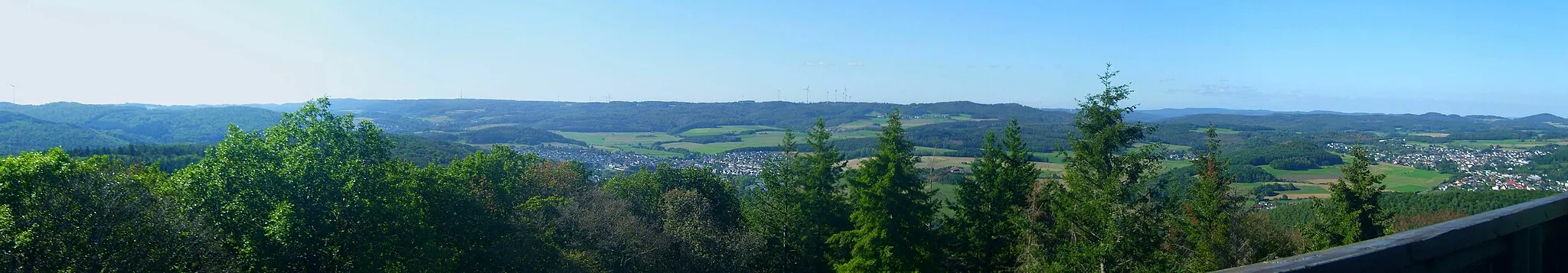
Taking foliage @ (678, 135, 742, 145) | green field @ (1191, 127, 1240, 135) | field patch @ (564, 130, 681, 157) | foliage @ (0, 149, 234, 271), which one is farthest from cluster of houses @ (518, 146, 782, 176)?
green field @ (1191, 127, 1240, 135)

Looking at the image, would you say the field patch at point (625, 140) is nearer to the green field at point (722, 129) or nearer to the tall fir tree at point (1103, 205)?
the green field at point (722, 129)

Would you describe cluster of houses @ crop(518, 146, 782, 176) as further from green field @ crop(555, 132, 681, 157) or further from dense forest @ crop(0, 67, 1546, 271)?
dense forest @ crop(0, 67, 1546, 271)

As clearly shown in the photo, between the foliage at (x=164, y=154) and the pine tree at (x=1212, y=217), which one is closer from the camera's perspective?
the pine tree at (x=1212, y=217)

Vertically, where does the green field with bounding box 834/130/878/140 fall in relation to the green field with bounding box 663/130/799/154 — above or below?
above

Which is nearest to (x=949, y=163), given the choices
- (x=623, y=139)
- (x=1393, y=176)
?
(x=1393, y=176)

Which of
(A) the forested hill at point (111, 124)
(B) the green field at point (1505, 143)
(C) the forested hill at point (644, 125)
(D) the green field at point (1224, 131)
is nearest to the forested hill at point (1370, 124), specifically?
(C) the forested hill at point (644, 125)

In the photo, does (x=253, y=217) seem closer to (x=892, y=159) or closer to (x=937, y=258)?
(x=892, y=159)

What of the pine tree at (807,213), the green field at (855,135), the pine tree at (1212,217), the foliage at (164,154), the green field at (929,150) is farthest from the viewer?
the green field at (855,135)
